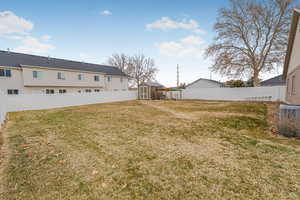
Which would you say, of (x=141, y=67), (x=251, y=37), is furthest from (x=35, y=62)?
(x=251, y=37)

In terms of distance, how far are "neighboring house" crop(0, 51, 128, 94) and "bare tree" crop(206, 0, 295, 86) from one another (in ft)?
56.1

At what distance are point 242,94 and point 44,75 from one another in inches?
918

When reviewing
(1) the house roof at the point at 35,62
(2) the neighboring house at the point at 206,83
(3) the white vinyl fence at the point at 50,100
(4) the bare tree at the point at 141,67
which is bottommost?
(3) the white vinyl fence at the point at 50,100

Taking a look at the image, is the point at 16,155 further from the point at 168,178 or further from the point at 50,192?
the point at 168,178

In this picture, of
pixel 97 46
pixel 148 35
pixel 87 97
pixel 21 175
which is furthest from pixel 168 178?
pixel 97 46

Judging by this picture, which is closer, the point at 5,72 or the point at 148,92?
the point at 5,72

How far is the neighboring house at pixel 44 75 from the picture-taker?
14.0 m

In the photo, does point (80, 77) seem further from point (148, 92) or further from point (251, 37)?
Answer: point (251, 37)

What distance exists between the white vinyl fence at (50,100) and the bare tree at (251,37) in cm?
1368

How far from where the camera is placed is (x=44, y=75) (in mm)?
15820

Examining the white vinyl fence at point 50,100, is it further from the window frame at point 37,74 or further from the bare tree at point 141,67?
the bare tree at point 141,67

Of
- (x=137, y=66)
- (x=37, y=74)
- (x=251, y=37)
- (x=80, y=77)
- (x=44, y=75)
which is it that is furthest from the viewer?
(x=137, y=66)

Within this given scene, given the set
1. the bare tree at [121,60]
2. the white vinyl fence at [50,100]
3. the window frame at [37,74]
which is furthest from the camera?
the bare tree at [121,60]

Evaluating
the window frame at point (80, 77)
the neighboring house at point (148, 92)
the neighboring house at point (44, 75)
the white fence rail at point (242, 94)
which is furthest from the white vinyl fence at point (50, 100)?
the white fence rail at point (242, 94)
